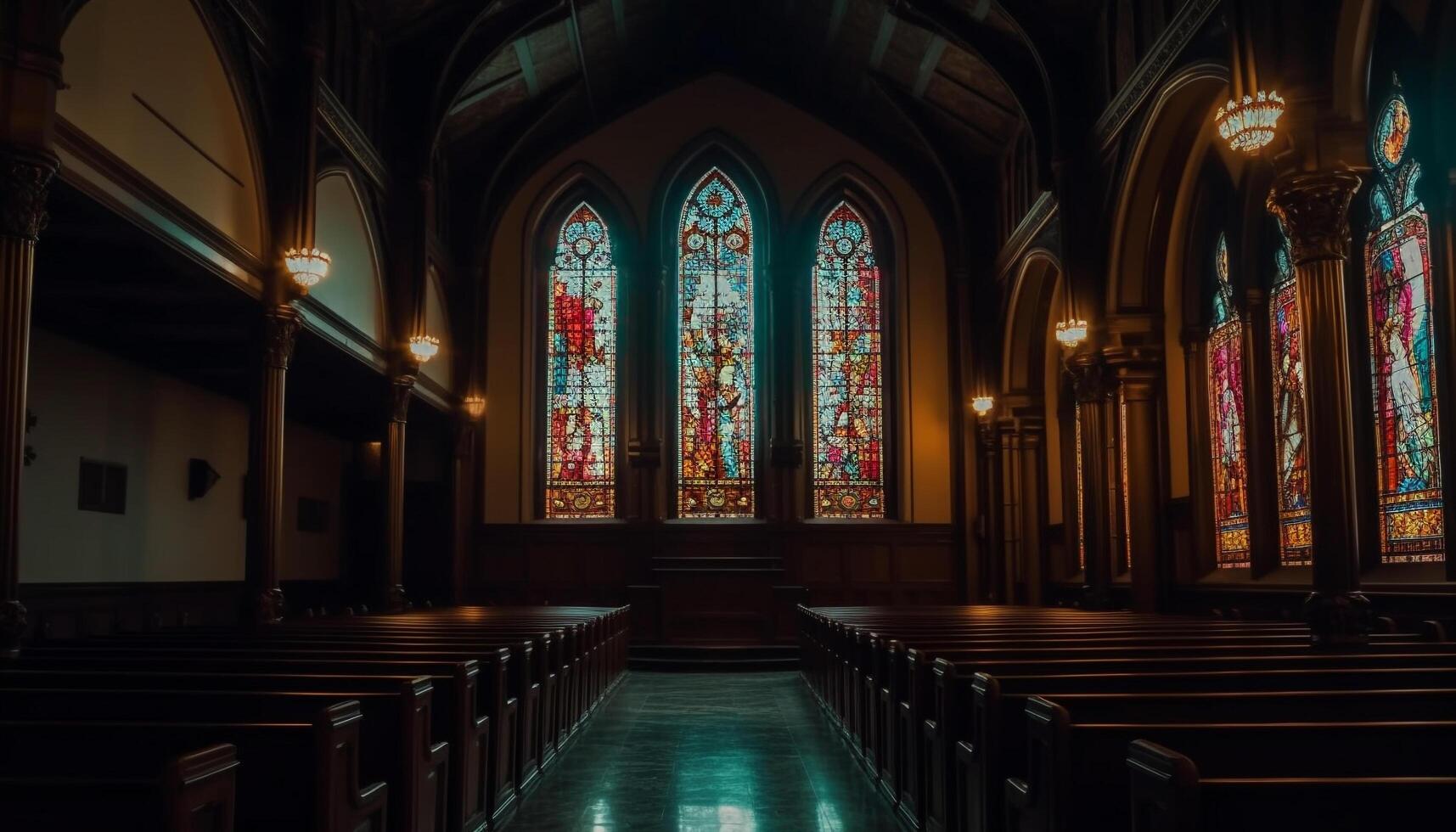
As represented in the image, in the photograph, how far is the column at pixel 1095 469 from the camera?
16234mm

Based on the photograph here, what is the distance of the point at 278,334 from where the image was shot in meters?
12.7

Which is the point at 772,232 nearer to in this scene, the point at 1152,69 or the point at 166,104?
the point at 1152,69

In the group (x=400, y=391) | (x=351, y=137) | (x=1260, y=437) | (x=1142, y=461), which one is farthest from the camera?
(x=400, y=391)

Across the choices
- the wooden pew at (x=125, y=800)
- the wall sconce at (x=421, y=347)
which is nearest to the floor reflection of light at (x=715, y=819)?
the wooden pew at (x=125, y=800)

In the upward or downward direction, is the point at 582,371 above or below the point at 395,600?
above

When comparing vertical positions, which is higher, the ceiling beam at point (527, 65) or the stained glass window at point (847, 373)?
the ceiling beam at point (527, 65)

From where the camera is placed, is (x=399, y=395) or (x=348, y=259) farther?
(x=399, y=395)

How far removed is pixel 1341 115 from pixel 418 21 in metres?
12.7

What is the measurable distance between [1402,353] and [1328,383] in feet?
10.5

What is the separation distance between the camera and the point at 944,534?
2283 cm

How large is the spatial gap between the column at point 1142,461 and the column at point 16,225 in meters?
12.2

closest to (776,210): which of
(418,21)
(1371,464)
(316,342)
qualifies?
(418,21)

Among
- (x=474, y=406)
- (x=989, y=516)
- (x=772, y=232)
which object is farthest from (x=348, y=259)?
(x=989, y=516)

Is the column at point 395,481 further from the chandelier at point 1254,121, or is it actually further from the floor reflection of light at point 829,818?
the chandelier at point 1254,121
